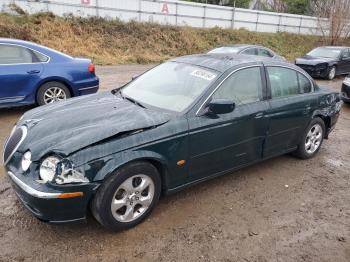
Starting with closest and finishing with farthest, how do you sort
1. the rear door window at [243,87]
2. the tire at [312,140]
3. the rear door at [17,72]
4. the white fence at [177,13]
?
the rear door window at [243,87]
the tire at [312,140]
the rear door at [17,72]
the white fence at [177,13]

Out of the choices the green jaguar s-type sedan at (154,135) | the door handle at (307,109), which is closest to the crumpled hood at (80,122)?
the green jaguar s-type sedan at (154,135)

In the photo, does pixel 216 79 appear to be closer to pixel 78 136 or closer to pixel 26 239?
pixel 78 136

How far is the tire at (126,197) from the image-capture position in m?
3.10

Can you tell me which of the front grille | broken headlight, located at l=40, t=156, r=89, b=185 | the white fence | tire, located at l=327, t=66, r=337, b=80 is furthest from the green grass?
broken headlight, located at l=40, t=156, r=89, b=185

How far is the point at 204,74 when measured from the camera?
4090 millimetres

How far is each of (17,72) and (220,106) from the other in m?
4.44

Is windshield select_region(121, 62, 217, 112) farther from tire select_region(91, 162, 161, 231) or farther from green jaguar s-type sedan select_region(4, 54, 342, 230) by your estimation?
tire select_region(91, 162, 161, 231)

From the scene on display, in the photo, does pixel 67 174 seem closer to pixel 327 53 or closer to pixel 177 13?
pixel 327 53

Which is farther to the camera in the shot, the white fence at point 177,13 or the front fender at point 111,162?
the white fence at point 177,13

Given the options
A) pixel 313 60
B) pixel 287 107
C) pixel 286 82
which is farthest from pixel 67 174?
pixel 313 60

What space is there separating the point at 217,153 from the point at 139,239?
1.29 m

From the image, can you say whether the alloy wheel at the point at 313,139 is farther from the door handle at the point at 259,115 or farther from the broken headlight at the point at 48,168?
the broken headlight at the point at 48,168

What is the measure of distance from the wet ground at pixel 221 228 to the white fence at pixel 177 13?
18086 millimetres

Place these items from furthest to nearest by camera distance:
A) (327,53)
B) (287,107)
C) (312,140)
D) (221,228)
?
(327,53)
(312,140)
(287,107)
(221,228)
